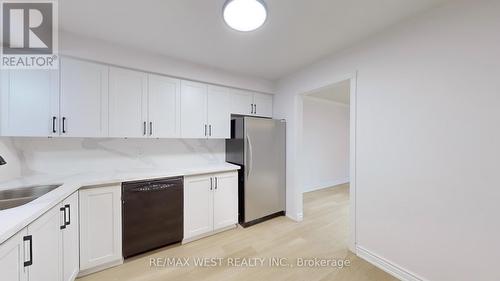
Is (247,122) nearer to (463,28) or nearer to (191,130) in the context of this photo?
(191,130)

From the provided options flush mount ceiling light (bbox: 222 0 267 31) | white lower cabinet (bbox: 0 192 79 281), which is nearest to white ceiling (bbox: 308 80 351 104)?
flush mount ceiling light (bbox: 222 0 267 31)

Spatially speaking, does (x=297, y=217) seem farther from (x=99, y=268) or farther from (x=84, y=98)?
(x=84, y=98)

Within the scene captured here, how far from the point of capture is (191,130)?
2.59 meters

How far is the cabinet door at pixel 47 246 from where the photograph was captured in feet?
3.64

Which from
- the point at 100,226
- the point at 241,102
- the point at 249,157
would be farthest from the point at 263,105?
the point at 100,226

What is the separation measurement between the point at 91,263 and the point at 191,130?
173 cm

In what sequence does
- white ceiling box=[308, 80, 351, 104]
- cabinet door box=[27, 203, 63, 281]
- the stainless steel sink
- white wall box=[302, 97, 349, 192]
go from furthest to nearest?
white wall box=[302, 97, 349, 192], white ceiling box=[308, 80, 351, 104], the stainless steel sink, cabinet door box=[27, 203, 63, 281]

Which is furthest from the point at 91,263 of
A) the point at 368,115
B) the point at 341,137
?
the point at 341,137

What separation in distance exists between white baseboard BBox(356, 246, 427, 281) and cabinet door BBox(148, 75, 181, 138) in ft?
8.67

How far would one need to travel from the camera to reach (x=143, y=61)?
2.23 meters

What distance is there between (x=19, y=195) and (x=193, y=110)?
5.99 ft

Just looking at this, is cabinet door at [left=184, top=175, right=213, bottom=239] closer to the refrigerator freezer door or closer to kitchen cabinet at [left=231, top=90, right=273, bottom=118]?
the refrigerator freezer door

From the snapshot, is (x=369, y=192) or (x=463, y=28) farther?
(x=369, y=192)

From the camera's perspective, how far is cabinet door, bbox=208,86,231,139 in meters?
2.74
